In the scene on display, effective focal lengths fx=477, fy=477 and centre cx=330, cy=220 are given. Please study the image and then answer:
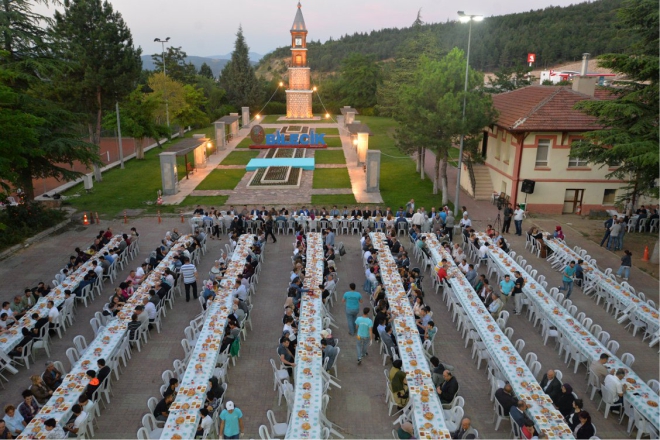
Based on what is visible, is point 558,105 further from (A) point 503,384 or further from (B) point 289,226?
(A) point 503,384

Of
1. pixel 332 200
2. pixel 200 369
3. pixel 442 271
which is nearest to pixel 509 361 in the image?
pixel 442 271

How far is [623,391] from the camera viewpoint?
30.2 ft

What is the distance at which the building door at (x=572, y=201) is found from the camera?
24.7 meters

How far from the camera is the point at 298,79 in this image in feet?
218

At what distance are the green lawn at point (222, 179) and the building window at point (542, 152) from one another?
57.1 ft

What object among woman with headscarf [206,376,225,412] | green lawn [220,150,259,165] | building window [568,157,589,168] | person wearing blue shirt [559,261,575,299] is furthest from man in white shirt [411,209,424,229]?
green lawn [220,150,259,165]

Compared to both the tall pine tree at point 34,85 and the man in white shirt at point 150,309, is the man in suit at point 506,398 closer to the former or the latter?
the man in white shirt at point 150,309

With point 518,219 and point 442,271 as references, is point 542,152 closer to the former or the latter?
point 518,219

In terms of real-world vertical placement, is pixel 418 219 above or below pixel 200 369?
above

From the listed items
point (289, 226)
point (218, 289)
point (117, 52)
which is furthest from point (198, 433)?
point (117, 52)

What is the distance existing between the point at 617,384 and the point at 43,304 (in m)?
13.7

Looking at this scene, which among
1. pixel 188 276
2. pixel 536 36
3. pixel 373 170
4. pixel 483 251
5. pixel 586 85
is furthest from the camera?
pixel 536 36

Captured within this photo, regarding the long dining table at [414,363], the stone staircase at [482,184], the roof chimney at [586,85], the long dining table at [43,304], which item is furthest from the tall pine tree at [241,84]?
the long dining table at [414,363]

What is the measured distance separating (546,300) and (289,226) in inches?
449
